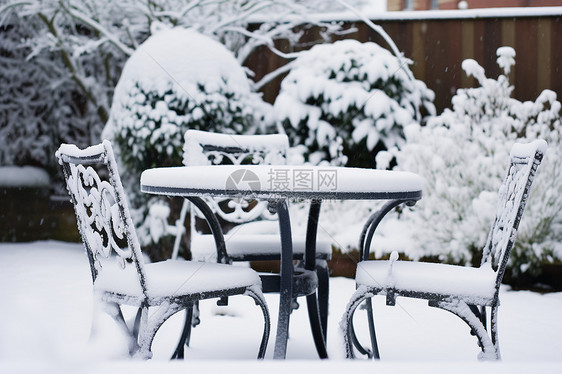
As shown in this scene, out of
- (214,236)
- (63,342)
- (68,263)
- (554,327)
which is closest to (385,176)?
(214,236)

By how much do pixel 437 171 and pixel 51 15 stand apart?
3650mm

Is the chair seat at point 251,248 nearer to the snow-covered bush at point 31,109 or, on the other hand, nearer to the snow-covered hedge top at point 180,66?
the snow-covered hedge top at point 180,66

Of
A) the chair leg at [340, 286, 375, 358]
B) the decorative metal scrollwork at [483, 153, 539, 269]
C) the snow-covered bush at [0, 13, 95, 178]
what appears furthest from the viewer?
the snow-covered bush at [0, 13, 95, 178]

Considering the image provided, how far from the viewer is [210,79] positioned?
3.98 meters

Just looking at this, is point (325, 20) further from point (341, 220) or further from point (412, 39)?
point (341, 220)

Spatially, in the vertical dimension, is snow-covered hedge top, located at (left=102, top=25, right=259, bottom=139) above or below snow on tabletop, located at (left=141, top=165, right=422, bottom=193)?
above

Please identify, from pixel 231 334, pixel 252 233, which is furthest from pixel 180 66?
pixel 231 334

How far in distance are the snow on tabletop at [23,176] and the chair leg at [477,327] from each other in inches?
214

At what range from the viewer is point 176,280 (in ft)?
5.42

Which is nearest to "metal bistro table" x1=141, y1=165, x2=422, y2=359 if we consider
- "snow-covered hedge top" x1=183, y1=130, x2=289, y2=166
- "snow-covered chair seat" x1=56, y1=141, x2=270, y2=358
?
"snow-covered chair seat" x1=56, y1=141, x2=270, y2=358

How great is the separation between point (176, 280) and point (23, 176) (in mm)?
5043

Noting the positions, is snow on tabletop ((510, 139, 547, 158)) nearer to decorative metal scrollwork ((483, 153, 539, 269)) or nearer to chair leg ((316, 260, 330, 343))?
decorative metal scrollwork ((483, 153, 539, 269))

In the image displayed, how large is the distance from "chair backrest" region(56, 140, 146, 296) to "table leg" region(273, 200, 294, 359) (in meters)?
0.45

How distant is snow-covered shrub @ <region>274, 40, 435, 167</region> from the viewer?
424 centimetres
